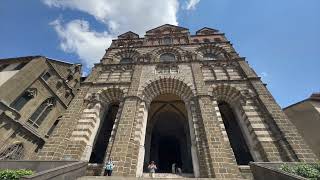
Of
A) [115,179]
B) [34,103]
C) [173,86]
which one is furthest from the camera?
[34,103]

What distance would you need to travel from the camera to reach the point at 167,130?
1856 cm

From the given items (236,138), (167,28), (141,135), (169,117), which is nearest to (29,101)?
(141,135)

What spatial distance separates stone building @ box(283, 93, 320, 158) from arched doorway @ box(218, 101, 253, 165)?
15.0 feet

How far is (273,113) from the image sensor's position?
1148 cm

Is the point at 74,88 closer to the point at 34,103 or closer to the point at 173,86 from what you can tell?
the point at 34,103

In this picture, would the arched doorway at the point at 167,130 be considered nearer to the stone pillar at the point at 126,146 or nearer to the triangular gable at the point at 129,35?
the stone pillar at the point at 126,146

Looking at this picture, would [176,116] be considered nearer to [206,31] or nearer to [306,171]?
[306,171]

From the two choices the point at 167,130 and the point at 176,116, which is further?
the point at 167,130

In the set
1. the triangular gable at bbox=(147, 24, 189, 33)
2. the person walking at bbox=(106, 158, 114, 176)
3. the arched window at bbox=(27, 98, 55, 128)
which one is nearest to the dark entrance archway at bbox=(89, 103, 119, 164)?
the arched window at bbox=(27, 98, 55, 128)

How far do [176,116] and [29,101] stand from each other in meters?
13.3

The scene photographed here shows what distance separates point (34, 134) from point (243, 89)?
17.4 meters

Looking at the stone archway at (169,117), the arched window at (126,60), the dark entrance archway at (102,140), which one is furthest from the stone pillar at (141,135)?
the arched window at (126,60)

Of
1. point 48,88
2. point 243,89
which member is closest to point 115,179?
point 243,89

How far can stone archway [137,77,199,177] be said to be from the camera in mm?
14369
